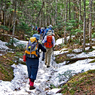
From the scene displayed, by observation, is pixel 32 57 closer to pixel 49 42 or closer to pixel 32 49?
pixel 32 49

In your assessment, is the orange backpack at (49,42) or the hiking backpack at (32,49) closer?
the hiking backpack at (32,49)

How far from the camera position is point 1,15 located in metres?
18.9

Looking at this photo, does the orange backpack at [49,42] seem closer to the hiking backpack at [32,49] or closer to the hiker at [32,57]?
the hiker at [32,57]

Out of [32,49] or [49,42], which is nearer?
[32,49]

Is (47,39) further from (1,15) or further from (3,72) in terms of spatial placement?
(1,15)

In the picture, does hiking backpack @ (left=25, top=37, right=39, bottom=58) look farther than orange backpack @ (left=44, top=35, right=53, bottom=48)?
No

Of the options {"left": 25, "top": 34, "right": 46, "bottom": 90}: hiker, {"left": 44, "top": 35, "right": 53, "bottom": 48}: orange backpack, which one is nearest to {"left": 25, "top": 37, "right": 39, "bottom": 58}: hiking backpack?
{"left": 25, "top": 34, "right": 46, "bottom": 90}: hiker

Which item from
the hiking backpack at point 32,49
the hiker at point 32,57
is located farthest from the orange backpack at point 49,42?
the hiking backpack at point 32,49

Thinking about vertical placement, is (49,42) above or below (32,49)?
below

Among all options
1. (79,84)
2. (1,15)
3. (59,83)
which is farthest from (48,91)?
(1,15)

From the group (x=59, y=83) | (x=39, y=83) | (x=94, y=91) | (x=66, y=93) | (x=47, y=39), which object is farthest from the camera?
(x=47, y=39)

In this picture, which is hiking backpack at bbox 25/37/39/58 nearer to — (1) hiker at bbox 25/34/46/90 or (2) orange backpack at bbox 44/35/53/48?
(1) hiker at bbox 25/34/46/90

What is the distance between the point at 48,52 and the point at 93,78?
162 inches

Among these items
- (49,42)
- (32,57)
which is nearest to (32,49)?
(32,57)
